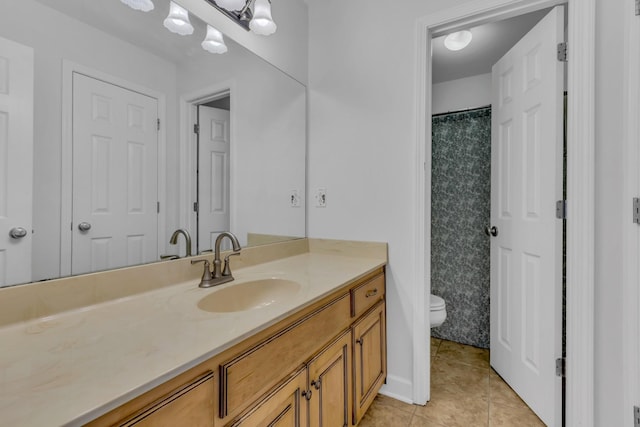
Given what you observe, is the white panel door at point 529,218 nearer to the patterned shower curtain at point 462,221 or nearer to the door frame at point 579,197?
the door frame at point 579,197

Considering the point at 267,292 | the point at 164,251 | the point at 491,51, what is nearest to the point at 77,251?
the point at 164,251

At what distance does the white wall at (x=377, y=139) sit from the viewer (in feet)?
5.38

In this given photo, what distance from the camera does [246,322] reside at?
786mm

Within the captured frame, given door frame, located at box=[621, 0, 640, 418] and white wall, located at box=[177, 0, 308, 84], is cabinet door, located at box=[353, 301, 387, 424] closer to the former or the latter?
door frame, located at box=[621, 0, 640, 418]

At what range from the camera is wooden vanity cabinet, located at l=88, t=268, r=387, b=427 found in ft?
1.99

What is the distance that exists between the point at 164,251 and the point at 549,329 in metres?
1.83

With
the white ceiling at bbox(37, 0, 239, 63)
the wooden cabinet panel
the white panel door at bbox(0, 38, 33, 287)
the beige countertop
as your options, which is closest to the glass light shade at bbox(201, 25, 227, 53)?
the white ceiling at bbox(37, 0, 239, 63)

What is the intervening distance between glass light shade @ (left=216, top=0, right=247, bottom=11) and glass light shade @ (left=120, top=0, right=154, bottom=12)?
1.13 ft

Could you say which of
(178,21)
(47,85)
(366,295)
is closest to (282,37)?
(178,21)

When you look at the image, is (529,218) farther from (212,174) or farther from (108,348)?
(108,348)

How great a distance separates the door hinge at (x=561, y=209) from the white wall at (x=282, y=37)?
5.20 ft

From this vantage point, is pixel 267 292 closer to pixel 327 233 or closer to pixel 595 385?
pixel 327 233

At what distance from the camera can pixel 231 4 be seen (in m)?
1.41

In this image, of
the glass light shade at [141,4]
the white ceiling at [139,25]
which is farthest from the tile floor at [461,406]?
the glass light shade at [141,4]
